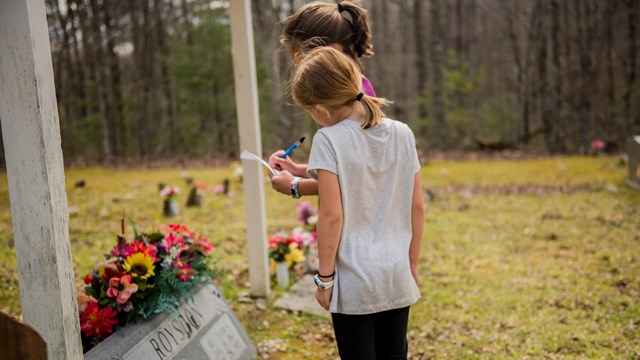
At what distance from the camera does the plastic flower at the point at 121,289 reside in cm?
217

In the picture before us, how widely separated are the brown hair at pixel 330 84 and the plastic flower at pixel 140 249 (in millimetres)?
1195

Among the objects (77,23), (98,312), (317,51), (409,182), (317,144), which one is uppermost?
(77,23)

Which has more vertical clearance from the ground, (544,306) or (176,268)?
(176,268)

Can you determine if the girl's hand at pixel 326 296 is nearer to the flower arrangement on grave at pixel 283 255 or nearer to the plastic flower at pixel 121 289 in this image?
the plastic flower at pixel 121 289

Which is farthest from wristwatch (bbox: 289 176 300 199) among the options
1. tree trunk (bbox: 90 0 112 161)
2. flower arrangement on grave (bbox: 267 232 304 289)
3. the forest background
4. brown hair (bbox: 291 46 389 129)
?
tree trunk (bbox: 90 0 112 161)

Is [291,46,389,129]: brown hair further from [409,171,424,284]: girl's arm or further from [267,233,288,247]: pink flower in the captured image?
[267,233,288,247]: pink flower

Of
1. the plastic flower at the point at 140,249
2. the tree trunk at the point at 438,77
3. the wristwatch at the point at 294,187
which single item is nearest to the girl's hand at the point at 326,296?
the wristwatch at the point at 294,187

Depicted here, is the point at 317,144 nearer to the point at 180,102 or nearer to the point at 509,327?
the point at 509,327

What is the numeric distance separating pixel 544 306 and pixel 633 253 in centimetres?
172

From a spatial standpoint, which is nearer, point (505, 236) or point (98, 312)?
point (98, 312)

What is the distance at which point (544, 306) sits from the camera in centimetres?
361

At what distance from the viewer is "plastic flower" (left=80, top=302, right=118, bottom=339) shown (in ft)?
6.97

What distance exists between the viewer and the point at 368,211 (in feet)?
5.49

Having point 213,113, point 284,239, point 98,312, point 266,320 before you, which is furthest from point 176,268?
point 213,113
